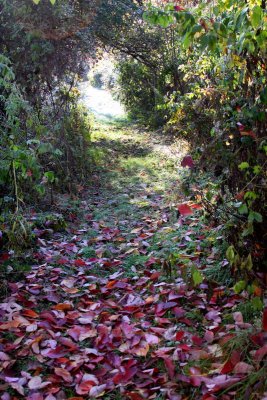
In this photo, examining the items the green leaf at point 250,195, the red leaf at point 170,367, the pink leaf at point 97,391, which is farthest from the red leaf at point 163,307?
the green leaf at point 250,195

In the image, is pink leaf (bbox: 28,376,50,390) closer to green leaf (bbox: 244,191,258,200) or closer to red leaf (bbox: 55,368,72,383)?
red leaf (bbox: 55,368,72,383)

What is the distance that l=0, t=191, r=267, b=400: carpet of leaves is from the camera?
221 centimetres

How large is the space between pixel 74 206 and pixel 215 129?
272 cm

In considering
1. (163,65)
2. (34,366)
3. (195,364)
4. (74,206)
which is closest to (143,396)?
(195,364)

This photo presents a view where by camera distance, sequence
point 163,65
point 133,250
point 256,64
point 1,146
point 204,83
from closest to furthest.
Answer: point 256,64 → point 1,146 → point 133,250 → point 204,83 → point 163,65

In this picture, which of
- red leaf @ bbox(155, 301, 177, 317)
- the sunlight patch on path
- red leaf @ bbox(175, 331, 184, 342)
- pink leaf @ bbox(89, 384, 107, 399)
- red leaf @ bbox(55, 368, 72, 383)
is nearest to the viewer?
pink leaf @ bbox(89, 384, 107, 399)

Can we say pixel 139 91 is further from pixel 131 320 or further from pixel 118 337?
pixel 118 337

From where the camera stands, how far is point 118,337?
2682 mm

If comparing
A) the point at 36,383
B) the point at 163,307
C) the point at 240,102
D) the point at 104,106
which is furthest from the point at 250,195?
the point at 104,106

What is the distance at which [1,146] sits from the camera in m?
3.53

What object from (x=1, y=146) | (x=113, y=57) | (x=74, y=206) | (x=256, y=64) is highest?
(x=113, y=57)

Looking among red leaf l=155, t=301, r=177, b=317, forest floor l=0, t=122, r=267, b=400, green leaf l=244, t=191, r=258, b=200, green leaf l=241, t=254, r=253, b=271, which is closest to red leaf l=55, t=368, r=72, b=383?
forest floor l=0, t=122, r=267, b=400

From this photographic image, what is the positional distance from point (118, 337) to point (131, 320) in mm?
218

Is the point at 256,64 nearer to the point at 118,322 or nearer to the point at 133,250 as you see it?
the point at 118,322
